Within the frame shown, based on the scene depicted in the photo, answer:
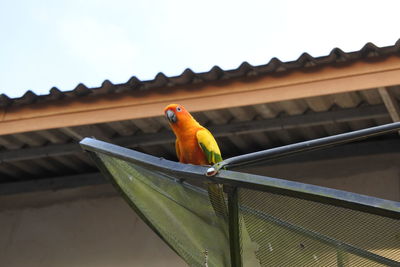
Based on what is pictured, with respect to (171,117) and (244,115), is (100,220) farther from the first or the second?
(171,117)

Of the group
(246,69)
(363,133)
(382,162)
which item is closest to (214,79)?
(246,69)

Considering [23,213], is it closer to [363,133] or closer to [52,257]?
[52,257]

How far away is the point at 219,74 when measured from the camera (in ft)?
17.3

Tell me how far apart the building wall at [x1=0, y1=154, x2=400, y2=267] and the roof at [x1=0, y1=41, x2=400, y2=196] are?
0.21 metres

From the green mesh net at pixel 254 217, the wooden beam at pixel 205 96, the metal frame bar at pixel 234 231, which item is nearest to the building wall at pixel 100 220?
the wooden beam at pixel 205 96

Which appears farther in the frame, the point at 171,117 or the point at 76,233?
the point at 76,233

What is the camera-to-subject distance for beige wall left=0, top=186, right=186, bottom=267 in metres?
6.29

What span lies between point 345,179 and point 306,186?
3.33m

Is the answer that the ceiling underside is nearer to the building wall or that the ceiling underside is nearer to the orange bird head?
the building wall

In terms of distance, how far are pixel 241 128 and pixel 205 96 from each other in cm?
58

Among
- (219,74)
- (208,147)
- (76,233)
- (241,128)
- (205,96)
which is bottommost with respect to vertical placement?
(76,233)

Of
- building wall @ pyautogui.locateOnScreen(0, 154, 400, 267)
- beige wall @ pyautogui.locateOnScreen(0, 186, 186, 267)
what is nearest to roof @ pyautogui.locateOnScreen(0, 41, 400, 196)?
building wall @ pyautogui.locateOnScreen(0, 154, 400, 267)

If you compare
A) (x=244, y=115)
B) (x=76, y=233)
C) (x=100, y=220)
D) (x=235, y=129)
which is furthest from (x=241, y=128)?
(x=76, y=233)

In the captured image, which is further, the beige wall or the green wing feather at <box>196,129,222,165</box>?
the beige wall
